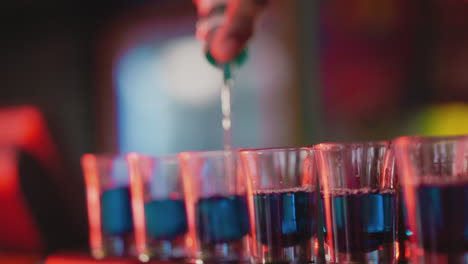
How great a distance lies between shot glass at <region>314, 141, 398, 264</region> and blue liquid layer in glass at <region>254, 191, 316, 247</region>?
42 mm

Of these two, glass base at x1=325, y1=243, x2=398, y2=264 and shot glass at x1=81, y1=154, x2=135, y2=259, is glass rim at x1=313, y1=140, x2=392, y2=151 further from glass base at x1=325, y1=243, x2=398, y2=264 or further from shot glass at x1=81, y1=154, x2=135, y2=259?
shot glass at x1=81, y1=154, x2=135, y2=259

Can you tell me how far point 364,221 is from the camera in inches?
25.7

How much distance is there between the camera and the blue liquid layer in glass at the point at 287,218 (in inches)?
27.9

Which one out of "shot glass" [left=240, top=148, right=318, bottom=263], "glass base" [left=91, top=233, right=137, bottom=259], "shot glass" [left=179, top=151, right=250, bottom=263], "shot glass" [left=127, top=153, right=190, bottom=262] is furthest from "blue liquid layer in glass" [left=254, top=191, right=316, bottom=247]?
"glass base" [left=91, top=233, right=137, bottom=259]

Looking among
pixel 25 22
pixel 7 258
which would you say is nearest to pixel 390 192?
pixel 7 258

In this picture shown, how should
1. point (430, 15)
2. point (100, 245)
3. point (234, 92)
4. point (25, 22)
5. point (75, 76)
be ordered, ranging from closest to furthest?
point (100, 245), point (25, 22), point (430, 15), point (75, 76), point (234, 92)

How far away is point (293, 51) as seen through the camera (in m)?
2.21

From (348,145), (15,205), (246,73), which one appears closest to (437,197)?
(348,145)

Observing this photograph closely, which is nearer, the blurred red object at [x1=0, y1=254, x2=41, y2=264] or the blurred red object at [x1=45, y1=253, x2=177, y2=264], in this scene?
the blurred red object at [x1=45, y1=253, x2=177, y2=264]

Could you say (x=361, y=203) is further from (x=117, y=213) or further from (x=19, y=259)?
(x=19, y=259)

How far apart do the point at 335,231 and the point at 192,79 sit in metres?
1.81

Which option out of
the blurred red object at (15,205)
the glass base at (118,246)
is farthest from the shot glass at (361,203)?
the blurred red object at (15,205)

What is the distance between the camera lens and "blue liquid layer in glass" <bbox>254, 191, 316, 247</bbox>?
0.71m

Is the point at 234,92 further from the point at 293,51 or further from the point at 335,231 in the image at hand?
the point at 335,231
